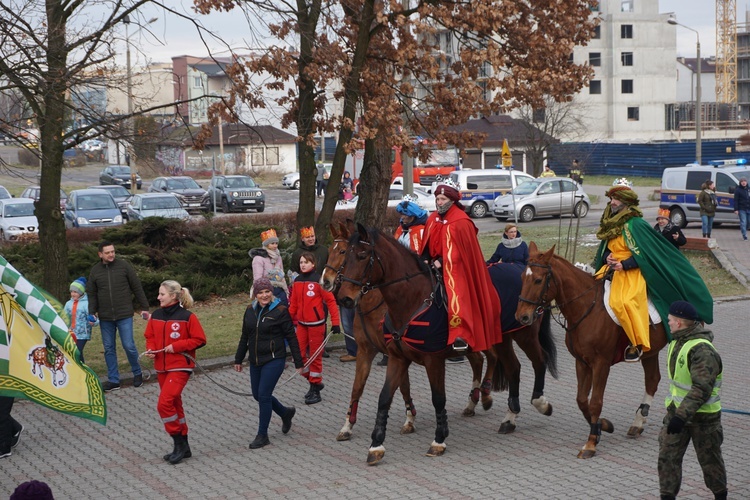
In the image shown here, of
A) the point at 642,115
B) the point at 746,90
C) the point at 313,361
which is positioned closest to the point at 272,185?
the point at 642,115

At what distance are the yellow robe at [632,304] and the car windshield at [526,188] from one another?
28.8 meters

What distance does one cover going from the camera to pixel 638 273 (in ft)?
31.1

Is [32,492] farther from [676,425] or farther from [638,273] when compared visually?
[638,273]

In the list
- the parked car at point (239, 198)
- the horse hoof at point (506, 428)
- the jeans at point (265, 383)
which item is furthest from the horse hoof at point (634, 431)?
the parked car at point (239, 198)

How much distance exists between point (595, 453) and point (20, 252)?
1379cm

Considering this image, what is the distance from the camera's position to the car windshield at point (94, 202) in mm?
35594

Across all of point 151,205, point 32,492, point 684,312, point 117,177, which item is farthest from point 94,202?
point 32,492

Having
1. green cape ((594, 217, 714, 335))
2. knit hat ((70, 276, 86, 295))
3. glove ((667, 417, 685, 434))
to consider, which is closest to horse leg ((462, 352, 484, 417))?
green cape ((594, 217, 714, 335))

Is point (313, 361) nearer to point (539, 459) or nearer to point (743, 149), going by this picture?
point (539, 459)

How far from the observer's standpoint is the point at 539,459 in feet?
29.8

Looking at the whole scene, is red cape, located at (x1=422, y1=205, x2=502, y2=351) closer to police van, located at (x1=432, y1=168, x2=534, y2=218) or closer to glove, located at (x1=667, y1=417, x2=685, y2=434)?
glove, located at (x1=667, y1=417, x2=685, y2=434)

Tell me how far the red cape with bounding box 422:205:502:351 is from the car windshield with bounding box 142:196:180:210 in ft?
90.4

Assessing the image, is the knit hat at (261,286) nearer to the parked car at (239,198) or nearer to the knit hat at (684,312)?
the knit hat at (684,312)

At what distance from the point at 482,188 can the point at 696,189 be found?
11.1 metres
